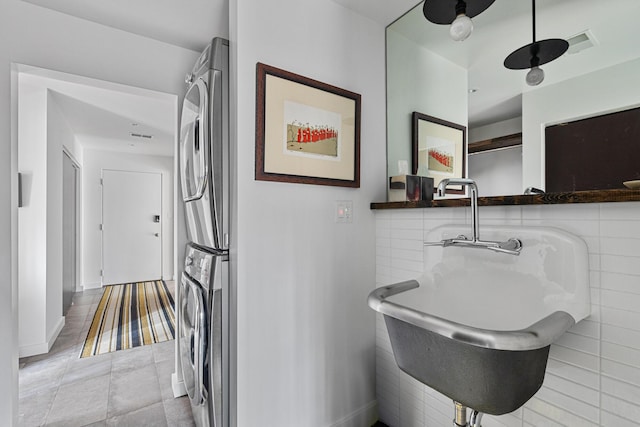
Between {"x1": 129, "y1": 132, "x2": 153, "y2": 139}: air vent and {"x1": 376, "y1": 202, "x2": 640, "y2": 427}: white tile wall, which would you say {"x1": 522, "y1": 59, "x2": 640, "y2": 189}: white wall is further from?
{"x1": 129, "y1": 132, "x2": 153, "y2": 139}: air vent

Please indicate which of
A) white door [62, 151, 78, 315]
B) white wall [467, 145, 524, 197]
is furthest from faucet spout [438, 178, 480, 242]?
white door [62, 151, 78, 315]

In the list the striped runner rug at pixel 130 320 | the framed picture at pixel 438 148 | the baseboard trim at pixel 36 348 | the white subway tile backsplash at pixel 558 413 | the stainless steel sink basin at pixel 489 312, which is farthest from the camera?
the striped runner rug at pixel 130 320

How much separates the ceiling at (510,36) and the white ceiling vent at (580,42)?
1cm

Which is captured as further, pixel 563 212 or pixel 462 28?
pixel 462 28

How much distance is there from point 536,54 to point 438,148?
0.60 meters

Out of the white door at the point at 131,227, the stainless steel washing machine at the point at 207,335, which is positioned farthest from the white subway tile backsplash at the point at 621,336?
the white door at the point at 131,227

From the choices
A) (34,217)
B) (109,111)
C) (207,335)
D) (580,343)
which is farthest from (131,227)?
(580,343)

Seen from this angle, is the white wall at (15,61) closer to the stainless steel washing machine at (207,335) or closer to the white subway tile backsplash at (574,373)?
the stainless steel washing machine at (207,335)

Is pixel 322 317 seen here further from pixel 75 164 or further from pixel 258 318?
pixel 75 164

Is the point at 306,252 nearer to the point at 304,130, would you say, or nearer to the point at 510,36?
the point at 304,130

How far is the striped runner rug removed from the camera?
8.97ft

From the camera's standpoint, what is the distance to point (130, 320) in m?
3.29

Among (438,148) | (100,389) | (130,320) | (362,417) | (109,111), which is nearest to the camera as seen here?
(362,417)

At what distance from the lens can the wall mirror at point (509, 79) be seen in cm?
111
